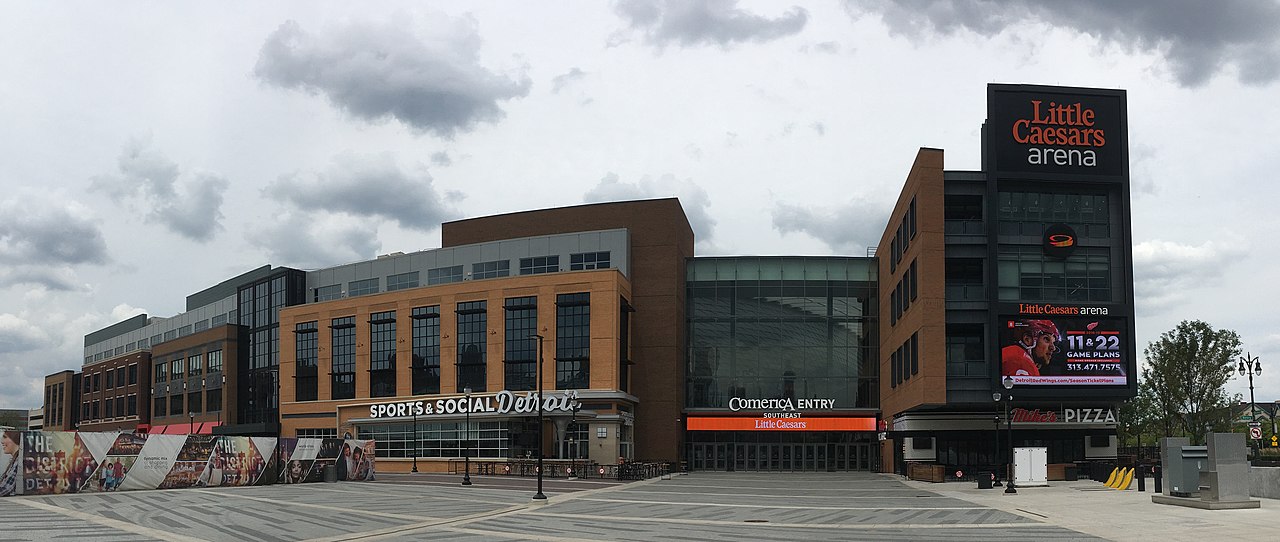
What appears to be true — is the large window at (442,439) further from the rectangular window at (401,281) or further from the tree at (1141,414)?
the tree at (1141,414)

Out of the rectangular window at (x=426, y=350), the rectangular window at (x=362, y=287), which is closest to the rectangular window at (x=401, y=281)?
the rectangular window at (x=362, y=287)

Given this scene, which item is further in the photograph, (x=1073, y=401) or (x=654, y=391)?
(x=654, y=391)

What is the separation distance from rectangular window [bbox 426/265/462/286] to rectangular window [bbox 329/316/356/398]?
690 centimetres

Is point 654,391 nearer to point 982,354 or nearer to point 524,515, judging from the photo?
point 982,354

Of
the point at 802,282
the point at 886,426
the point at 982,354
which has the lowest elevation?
the point at 886,426

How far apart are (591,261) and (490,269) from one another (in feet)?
28.2

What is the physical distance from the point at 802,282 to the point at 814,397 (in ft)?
30.1

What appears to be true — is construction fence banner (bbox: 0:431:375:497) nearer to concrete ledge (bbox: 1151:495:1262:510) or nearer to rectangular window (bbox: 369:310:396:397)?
rectangular window (bbox: 369:310:396:397)

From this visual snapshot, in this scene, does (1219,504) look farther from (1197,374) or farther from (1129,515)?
(1197,374)

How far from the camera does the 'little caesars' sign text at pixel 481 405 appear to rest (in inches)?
2749

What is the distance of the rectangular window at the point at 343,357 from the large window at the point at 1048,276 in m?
49.9

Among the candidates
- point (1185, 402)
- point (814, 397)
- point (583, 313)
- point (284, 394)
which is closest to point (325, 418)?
point (284, 394)

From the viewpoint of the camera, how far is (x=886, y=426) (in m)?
79.9

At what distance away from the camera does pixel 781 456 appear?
8300cm
